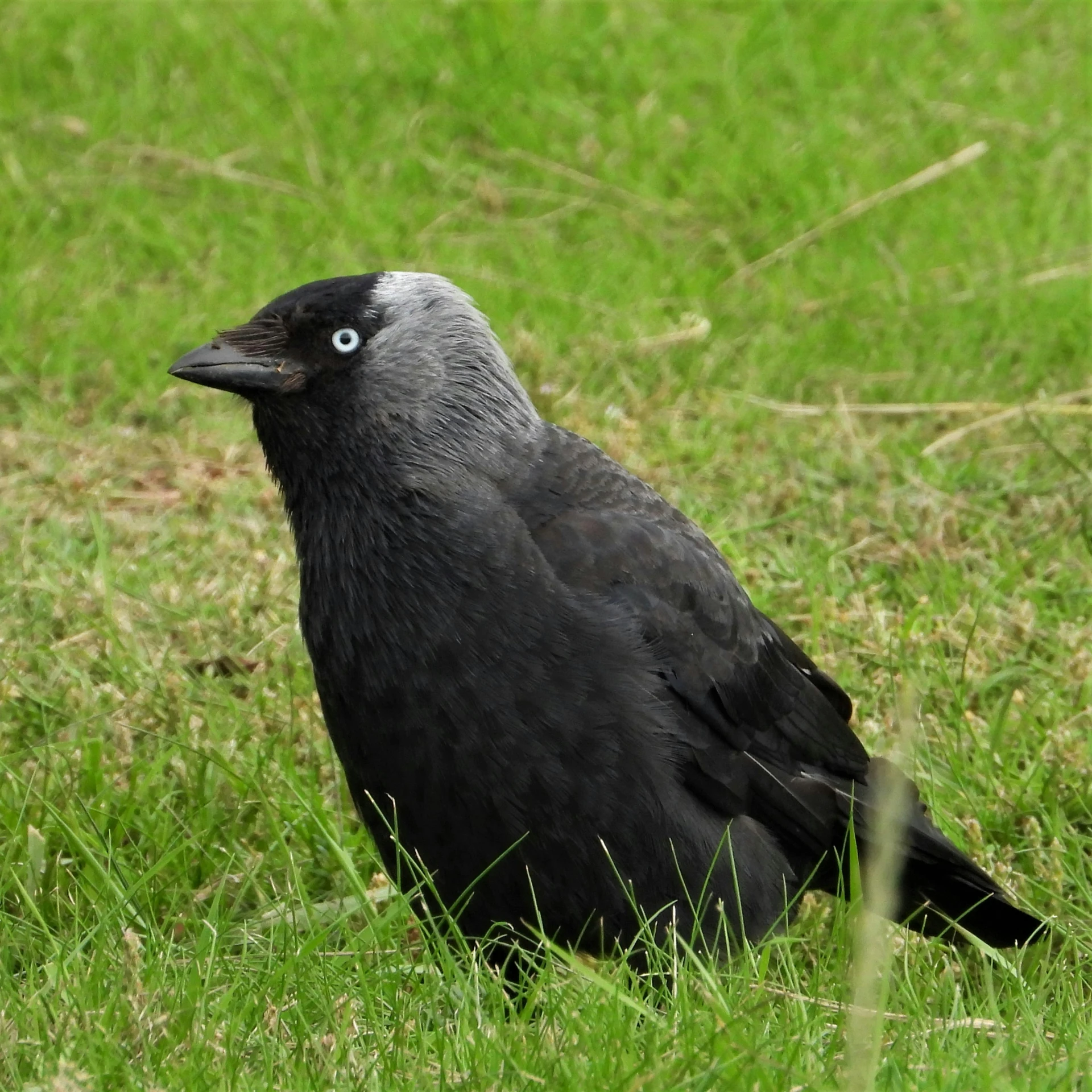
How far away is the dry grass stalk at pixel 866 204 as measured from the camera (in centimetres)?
721

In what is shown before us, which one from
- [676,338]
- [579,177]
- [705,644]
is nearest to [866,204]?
[579,177]

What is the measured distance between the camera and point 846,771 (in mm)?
4051

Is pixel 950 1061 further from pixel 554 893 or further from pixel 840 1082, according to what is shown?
pixel 554 893

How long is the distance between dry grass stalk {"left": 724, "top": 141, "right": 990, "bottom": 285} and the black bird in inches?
134

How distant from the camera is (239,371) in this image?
367 centimetres

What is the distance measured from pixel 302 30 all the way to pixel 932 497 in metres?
4.52

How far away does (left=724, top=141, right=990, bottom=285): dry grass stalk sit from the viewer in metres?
7.21

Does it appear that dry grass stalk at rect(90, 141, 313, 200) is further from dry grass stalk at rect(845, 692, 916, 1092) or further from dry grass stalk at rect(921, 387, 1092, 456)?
dry grass stalk at rect(845, 692, 916, 1092)

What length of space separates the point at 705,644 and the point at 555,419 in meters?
2.51

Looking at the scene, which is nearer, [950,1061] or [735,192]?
[950,1061]

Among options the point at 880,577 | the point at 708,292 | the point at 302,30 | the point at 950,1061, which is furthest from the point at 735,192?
the point at 950,1061

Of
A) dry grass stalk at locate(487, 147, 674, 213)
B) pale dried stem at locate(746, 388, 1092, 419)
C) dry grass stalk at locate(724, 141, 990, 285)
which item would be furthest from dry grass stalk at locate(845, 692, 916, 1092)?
dry grass stalk at locate(487, 147, 674, 213)

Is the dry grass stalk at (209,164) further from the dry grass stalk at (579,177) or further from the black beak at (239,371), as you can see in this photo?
the black beak at (239,371)

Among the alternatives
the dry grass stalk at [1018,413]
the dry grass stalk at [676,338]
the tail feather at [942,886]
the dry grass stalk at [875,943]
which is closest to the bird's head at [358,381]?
the tail feather at [942,886]
